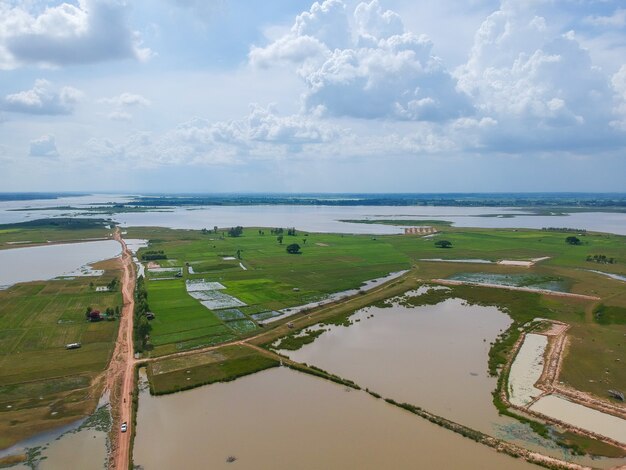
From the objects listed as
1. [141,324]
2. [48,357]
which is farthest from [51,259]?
[48,357]

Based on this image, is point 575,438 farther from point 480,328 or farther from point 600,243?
point 600,243

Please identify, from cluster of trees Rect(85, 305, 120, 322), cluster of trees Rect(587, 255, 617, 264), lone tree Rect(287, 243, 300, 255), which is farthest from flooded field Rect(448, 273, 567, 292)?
cluster of trees Rect(85, 305, 120, 322)

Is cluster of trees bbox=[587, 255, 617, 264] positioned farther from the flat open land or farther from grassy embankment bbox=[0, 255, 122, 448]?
grassy embankment bbox=[0, 255, 122, 448]

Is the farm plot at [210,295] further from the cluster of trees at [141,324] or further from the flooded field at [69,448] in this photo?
the flooded field at [69,448]

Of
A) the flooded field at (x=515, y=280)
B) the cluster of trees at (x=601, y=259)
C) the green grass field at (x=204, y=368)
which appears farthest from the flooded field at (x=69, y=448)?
the cluster of trees at (x=601, y=259)

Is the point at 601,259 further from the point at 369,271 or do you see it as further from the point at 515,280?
the point at 369,271

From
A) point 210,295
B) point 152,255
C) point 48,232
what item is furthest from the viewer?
point 48,232

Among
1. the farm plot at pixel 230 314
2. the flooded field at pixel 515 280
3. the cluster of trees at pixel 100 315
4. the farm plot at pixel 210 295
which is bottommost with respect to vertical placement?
the farm plot at pixel 230 314

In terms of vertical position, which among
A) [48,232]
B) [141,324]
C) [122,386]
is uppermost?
[48,232]
